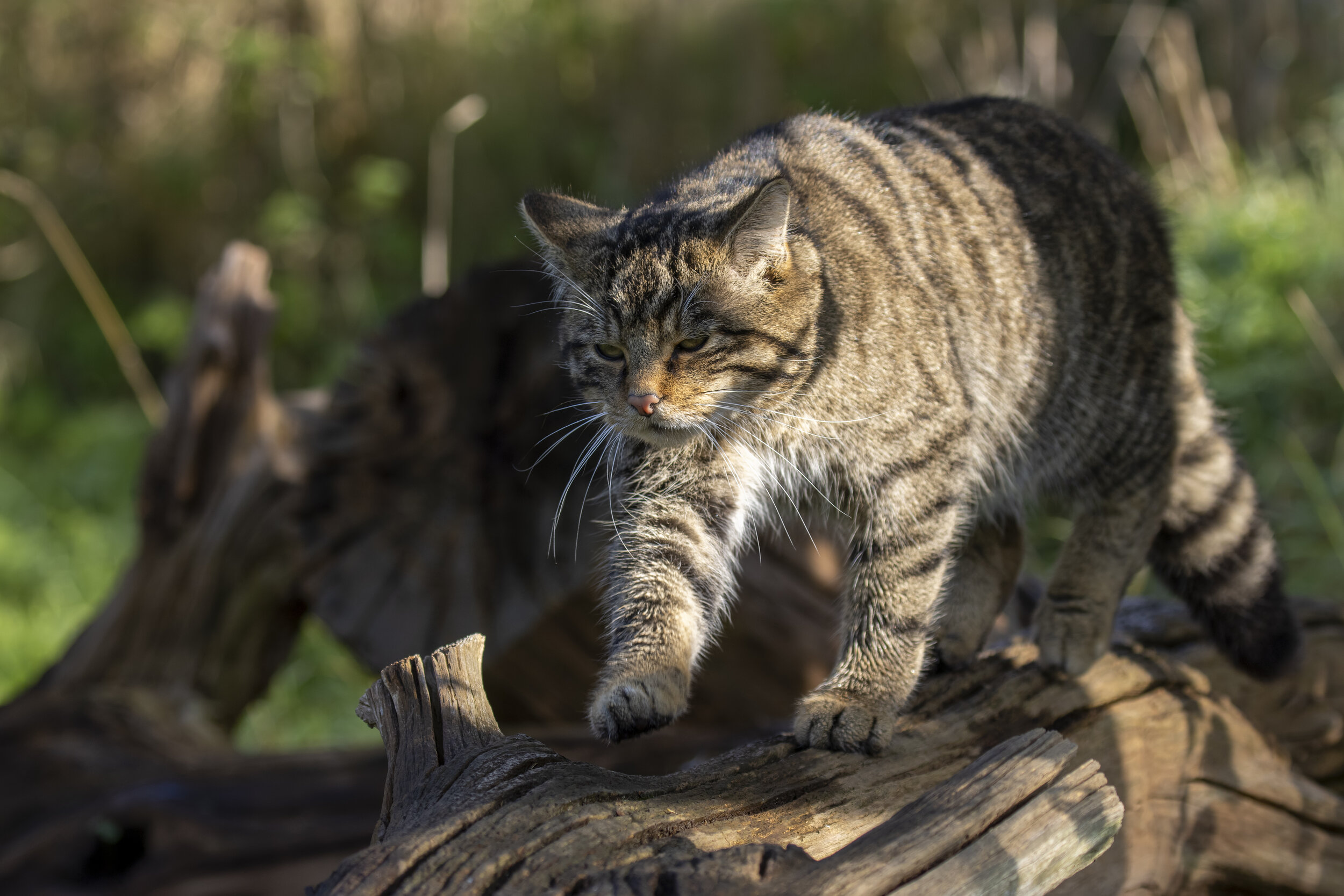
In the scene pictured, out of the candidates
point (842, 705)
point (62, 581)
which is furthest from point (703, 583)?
point (62, 581)

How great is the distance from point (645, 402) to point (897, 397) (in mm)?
534

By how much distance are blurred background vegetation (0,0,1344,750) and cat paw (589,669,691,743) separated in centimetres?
461

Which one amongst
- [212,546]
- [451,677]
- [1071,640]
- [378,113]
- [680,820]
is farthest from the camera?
[378,113]

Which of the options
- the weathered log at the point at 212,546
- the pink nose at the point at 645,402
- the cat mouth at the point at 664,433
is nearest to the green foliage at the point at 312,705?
the weathered log at the point at 212,546

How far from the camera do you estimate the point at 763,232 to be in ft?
6.90

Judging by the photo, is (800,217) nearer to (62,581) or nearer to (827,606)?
(827,606)

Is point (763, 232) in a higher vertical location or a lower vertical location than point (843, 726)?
higher

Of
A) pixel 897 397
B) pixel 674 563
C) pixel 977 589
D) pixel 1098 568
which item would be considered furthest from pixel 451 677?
pixel 1098 568

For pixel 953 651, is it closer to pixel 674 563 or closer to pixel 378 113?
pixel 674 563

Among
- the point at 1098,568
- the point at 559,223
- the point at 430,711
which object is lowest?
the point at 1098,568

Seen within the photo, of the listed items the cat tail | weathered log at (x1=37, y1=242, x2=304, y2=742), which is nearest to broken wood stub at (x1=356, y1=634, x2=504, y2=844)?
the cat tail

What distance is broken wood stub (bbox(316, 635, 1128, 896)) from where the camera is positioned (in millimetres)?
1433

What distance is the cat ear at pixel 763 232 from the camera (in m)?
2.03

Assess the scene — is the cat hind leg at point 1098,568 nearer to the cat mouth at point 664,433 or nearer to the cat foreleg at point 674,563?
the cat foreleg at point 674,563
